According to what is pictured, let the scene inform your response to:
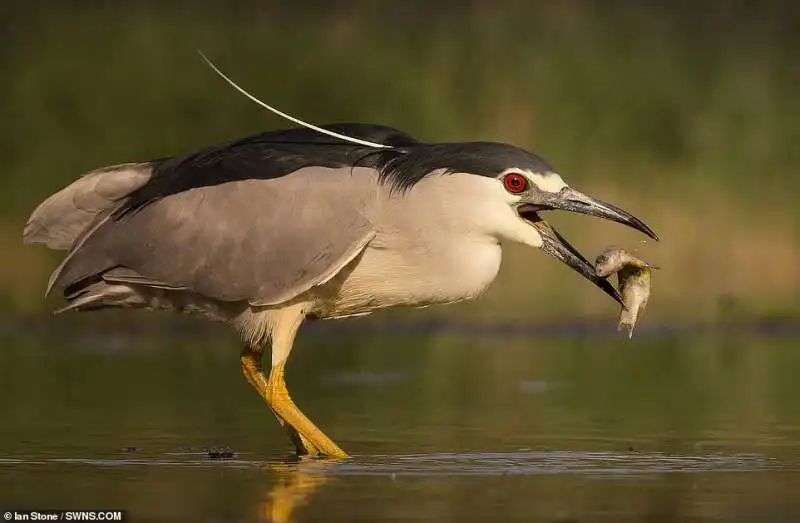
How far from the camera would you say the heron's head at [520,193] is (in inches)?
360

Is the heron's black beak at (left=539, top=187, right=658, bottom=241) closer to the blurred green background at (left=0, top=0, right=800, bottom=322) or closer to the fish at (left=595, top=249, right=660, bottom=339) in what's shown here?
the fish at (left=595, top=249, right=660, bottom=339)

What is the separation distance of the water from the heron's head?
3.15ft

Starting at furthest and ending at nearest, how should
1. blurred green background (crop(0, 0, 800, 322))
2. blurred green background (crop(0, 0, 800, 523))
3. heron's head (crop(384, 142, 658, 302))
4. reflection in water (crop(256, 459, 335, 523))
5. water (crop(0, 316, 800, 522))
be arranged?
blurred green background (crop(0, 0, 800, 322)) < heron's head (crop(384, 142, 658, 302)) < blurred green background (crop(0, 0, 800, 523)) < water (crop(0, 316, 800, 522)) < reflection in water (crop(256, 459, 335, 523))

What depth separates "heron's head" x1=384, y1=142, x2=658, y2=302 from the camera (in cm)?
916

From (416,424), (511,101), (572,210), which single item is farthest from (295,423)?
(511,101)

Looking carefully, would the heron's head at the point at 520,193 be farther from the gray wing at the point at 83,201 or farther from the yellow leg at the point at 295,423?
the gray wing at the point at 83,201

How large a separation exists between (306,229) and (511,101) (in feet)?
26.8

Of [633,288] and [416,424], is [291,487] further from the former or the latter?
[416,424]

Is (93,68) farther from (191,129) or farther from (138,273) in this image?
(138,273)

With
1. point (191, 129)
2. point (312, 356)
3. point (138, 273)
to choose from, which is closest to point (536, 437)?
point (138, 273)

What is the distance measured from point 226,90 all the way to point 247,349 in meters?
7.54

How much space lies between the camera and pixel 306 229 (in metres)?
9.35

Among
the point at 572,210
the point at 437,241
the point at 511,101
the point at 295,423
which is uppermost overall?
the point at 511,101

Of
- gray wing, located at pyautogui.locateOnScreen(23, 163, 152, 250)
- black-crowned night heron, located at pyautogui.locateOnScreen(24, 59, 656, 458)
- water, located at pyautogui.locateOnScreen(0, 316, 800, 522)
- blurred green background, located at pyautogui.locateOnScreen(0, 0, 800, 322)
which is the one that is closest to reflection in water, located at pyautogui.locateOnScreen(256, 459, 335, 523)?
water, located at pyautogui.locateOnScreen(0, 316, 800, 522)
